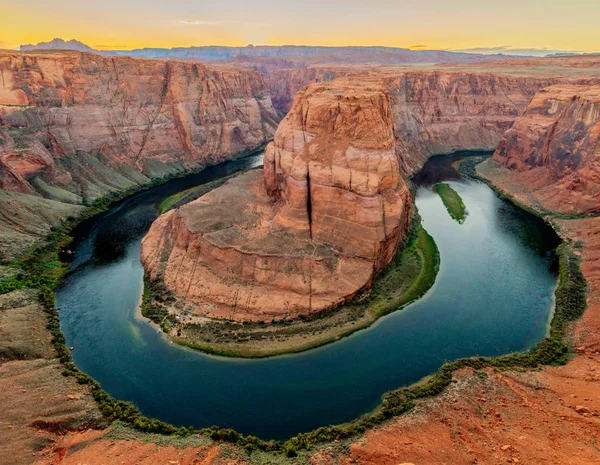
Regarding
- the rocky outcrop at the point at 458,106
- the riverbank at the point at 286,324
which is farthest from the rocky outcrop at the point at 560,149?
the riverbank at the point at 286,324

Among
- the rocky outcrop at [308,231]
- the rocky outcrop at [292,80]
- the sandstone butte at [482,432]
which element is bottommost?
the sandstone butte at [482,432]

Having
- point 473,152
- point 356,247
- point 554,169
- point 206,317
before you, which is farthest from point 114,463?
point 473,152

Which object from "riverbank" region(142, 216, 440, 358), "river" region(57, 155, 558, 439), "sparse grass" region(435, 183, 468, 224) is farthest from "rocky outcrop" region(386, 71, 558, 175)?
"riverbank" region(142, 216, 440, 358)

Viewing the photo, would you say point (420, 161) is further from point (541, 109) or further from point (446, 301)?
point (446, 301)

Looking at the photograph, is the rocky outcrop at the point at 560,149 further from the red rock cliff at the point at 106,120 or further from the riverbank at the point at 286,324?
the red rock cliff at the point at 106,120

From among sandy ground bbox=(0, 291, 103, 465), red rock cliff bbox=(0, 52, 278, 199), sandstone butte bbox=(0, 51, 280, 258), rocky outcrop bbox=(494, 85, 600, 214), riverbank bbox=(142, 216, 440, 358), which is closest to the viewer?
sandy ground bbox=(0, 291, 103, 465)

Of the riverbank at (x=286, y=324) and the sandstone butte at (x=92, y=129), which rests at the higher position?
the sandstone butte at (x=92, y=129)

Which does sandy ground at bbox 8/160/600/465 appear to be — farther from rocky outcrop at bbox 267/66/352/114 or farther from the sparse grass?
rocky outcrop at bbox 267/66/352/114
